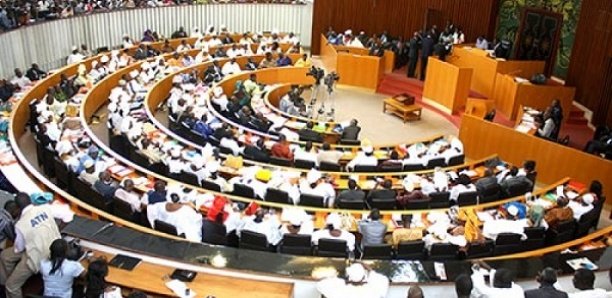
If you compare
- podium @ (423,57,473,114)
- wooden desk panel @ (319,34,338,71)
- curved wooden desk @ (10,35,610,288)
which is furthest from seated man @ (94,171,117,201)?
wooden desk panel @ (319,34,338,71)

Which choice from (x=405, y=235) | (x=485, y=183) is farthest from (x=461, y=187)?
(x=405, y=235)

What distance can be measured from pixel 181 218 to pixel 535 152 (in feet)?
28.2

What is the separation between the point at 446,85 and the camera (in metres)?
18.6

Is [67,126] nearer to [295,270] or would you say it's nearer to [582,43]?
[295,270]

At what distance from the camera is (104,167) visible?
11500mm

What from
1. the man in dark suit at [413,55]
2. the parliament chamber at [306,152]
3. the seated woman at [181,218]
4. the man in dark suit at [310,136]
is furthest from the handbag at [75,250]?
the man in dark suit at [413,55]

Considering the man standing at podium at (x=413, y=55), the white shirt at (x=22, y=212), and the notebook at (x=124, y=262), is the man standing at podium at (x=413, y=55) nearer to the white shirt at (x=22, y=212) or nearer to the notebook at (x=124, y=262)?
the white shirt at (x=22, y=212)

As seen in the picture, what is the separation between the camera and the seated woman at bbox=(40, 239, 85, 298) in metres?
5.84

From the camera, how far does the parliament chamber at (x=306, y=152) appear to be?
6.29 metres

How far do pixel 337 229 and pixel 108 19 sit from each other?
17077 millimetres

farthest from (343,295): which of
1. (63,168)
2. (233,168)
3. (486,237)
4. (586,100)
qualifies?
(586,100)

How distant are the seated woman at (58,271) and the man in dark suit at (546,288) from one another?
439cm

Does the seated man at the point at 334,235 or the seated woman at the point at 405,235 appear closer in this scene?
the seated man at the point at 334,235

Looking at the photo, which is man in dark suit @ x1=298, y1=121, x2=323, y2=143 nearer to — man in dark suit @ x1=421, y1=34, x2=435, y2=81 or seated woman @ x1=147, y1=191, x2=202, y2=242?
seated woman @ x1=147, y1=191, x2=202, y2=242
